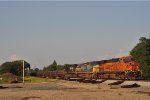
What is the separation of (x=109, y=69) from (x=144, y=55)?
7.40 m

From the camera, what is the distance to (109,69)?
57.8 m

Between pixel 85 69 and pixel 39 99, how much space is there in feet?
148

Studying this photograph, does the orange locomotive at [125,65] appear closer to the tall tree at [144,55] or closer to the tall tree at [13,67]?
the tall tree at [144,55]

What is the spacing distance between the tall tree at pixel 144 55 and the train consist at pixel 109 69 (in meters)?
0.93

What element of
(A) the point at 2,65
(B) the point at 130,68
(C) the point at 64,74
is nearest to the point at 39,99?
(B) the point at 130,68

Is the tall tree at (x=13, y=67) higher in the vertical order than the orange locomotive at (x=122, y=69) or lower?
higher

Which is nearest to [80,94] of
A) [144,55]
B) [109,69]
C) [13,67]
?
[109,69]

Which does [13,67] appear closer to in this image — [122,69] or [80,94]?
[122,69]

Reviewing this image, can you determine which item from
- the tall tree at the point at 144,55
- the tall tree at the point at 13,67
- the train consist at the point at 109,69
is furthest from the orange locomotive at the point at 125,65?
the tall tree at the point at 13,67

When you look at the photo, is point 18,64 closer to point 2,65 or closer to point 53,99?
point 2,65

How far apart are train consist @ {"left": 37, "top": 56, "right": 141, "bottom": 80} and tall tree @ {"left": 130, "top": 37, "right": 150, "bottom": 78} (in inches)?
36.7

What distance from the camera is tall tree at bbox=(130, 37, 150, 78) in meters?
52.0

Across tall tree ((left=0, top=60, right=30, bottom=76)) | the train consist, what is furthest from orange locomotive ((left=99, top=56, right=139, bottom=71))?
tall tree ((left=0, top=60, right=30, bottom=76))

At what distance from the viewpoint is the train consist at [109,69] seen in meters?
51.5
